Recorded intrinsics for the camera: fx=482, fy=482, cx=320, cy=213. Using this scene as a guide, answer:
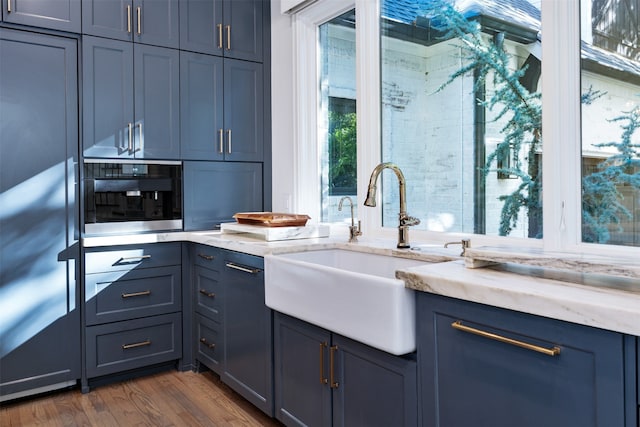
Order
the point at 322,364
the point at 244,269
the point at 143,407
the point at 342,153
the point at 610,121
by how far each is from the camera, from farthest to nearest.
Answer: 1. the point at 342,153
2. the point at 143,407
3. the point at 244,269
4. the point at 322,364
5. the point at 610,121

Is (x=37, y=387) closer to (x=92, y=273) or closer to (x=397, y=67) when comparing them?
(x=92, y=273)

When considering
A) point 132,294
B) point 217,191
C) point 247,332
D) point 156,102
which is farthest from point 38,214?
point 247,332

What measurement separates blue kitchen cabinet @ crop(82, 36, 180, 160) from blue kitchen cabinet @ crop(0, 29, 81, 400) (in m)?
0.09

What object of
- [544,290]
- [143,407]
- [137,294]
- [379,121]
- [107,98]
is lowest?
[143,407]

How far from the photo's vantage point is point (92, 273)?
106 inches

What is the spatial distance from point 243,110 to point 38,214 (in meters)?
1.40

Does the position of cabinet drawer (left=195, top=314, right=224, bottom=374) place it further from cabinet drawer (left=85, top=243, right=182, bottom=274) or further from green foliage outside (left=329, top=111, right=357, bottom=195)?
green foliage outside (left=329, top=111, right=357, bottom=195)

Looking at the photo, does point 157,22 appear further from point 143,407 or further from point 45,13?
point 143,407

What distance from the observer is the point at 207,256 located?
2.77m

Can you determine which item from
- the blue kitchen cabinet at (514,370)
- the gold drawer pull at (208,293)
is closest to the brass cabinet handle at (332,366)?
the blue kitchen cabinet at (514,370)

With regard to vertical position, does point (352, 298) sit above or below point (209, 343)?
above

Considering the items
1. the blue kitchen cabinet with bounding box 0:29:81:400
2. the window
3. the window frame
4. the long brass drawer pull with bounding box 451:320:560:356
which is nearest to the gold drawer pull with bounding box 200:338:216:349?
the blue kitchen cabinet with bounding box 0:29:81:400

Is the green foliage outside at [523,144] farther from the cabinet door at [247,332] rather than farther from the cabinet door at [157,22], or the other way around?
the cabinet door at [157,22]

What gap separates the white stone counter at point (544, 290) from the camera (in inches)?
38.8
